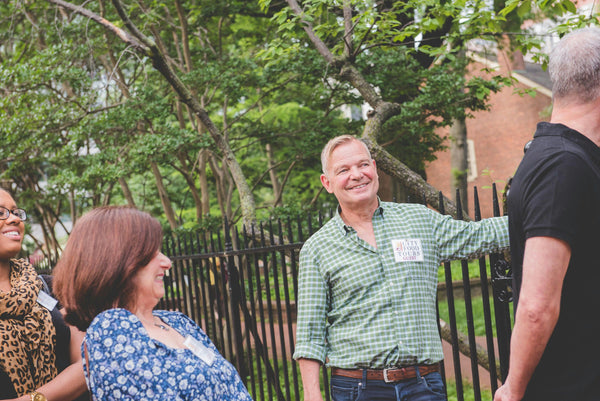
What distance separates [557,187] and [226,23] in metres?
10.5

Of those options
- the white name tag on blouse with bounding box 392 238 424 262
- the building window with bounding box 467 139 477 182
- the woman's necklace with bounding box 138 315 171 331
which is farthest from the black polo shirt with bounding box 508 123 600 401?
the building window with bounding box 467 139 477 182

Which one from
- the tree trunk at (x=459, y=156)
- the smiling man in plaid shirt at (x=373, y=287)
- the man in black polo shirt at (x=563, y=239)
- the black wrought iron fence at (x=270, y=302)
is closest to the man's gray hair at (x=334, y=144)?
the smiling man in plaid shirt at (x=373, y=287)

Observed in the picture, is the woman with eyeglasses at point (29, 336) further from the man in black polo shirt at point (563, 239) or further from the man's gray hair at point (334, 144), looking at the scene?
the man in black polo shirt at point (563, 239)

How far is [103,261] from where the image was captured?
6.37ft

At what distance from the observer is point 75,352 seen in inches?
105

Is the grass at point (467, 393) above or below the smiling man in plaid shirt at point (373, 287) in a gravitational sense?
below

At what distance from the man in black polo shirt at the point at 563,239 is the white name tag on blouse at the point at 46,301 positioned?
2002mm

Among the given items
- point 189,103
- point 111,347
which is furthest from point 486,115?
point 111,347

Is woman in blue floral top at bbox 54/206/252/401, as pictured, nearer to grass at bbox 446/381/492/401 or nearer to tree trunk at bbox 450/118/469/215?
grass at bbox 446/381/492/401

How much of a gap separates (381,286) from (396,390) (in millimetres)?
455

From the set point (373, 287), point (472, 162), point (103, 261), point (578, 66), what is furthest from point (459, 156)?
point (103, 261)

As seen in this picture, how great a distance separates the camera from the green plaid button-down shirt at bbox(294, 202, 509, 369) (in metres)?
2.57

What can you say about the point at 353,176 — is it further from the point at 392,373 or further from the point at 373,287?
the point at 392,373

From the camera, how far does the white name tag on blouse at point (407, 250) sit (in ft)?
8.75
